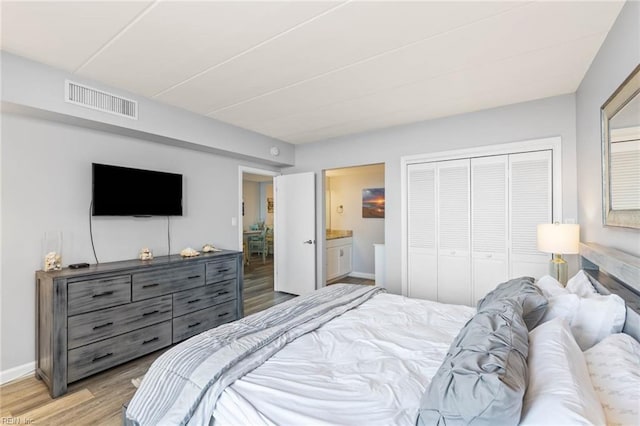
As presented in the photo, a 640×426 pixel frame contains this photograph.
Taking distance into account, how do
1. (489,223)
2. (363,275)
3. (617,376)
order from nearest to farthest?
(617,376) → (489,223) → (363,275)

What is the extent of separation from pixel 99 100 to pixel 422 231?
146 inches

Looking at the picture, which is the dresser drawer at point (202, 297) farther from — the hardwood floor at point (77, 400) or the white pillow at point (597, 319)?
the white pillow at point (597, 319)

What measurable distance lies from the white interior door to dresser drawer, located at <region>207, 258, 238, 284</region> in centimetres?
140

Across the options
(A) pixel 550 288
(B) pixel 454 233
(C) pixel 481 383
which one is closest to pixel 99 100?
(C) pixel 481 383

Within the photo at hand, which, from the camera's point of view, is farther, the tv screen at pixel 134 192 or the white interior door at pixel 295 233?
the white interior door at pixel 295 233

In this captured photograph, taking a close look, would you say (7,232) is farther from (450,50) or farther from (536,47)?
(536,47)

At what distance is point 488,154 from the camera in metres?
3.37

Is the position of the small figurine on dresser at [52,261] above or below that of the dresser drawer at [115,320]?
above

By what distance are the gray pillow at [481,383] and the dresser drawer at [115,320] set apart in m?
2.61

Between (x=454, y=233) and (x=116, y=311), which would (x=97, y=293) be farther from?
(x=454, y=233)

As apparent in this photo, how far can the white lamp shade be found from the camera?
2426 mm

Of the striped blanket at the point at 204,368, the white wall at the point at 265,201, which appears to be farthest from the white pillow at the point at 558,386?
the white wall at the point at 265,201

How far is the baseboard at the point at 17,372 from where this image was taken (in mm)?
2359

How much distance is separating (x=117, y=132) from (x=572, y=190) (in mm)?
4620
